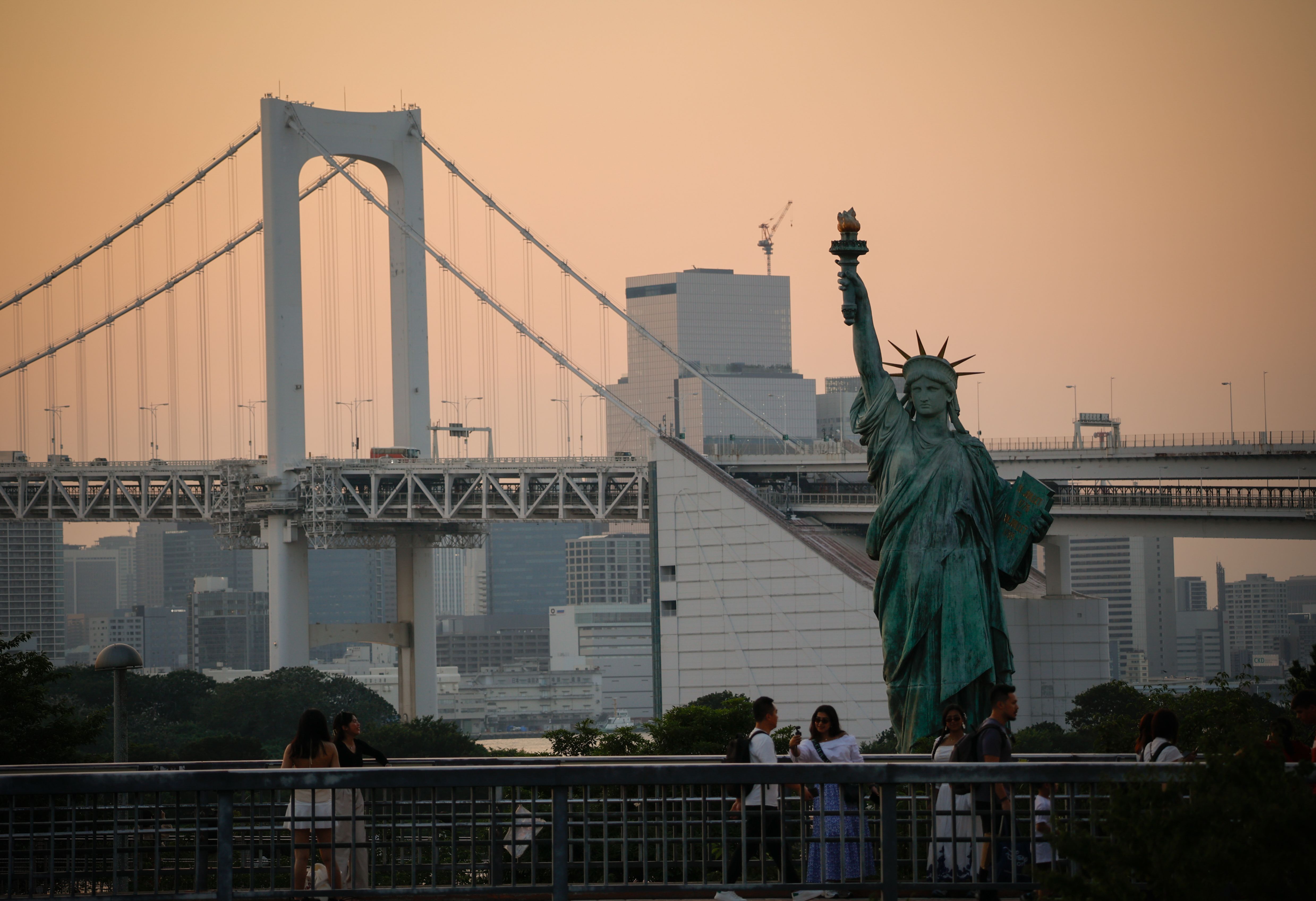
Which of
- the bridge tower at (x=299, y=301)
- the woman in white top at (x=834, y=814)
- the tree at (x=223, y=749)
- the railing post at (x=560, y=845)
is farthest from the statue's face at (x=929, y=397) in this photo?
the bridge tower at (x=299, y=301)

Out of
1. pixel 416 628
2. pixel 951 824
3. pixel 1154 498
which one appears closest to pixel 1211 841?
pixel 951 824

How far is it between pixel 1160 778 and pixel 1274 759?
68 cm

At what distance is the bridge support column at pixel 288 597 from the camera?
73.2 m

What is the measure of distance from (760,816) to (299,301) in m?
61.1

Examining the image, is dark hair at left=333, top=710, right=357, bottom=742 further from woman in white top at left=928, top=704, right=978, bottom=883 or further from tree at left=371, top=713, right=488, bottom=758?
tree at left=371, top=713, right=488, bottom=758

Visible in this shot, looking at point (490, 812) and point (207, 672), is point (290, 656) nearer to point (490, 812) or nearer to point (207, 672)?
point (490, 812)

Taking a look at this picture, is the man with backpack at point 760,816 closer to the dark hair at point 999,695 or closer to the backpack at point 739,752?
the backpack at point 739,752

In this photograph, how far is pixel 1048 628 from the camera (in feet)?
209

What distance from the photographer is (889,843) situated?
8180 millimetres

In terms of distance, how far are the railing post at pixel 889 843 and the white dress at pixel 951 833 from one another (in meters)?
0.21

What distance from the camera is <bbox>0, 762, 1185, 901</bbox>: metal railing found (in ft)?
26.4

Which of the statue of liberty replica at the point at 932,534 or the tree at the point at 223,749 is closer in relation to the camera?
the statue of liberty replica at the point at 932,534

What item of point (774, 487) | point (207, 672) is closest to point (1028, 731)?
point (774, 487)

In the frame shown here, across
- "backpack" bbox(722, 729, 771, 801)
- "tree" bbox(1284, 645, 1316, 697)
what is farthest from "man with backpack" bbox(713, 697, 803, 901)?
"tree" bbox(1284, 645, 1316, 697)
